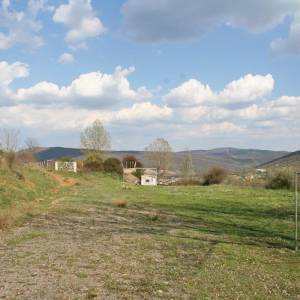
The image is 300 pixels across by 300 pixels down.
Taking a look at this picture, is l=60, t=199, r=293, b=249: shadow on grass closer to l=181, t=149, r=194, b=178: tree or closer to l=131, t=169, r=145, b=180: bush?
l=131, t=169, r=145, b=180: bush

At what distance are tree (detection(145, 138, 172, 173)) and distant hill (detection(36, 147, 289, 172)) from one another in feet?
6.63

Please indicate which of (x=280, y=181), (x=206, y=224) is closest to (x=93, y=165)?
(x=280, y=181)

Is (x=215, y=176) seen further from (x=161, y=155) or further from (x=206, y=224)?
(x=206, y=224)

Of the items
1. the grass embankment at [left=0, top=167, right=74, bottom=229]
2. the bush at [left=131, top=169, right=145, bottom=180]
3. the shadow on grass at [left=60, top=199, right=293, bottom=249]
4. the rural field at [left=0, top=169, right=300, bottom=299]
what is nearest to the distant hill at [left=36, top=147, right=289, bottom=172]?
the bush at [left=131, top=169, right=145, bottom=180]

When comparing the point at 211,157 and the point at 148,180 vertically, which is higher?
the point at 211,157

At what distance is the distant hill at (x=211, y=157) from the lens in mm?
97938

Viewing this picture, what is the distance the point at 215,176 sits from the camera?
2689 inches

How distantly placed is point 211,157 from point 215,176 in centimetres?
10121

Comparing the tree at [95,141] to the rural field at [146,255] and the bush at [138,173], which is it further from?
the rural field at [146,255]

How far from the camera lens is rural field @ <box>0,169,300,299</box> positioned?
851 centimetres

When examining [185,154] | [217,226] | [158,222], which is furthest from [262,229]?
[185,154]

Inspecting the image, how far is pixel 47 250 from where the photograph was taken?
1249cm

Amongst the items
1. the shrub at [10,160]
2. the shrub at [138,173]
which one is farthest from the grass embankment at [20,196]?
the shrub at [138,173]

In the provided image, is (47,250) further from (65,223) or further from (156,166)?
(156,166)
